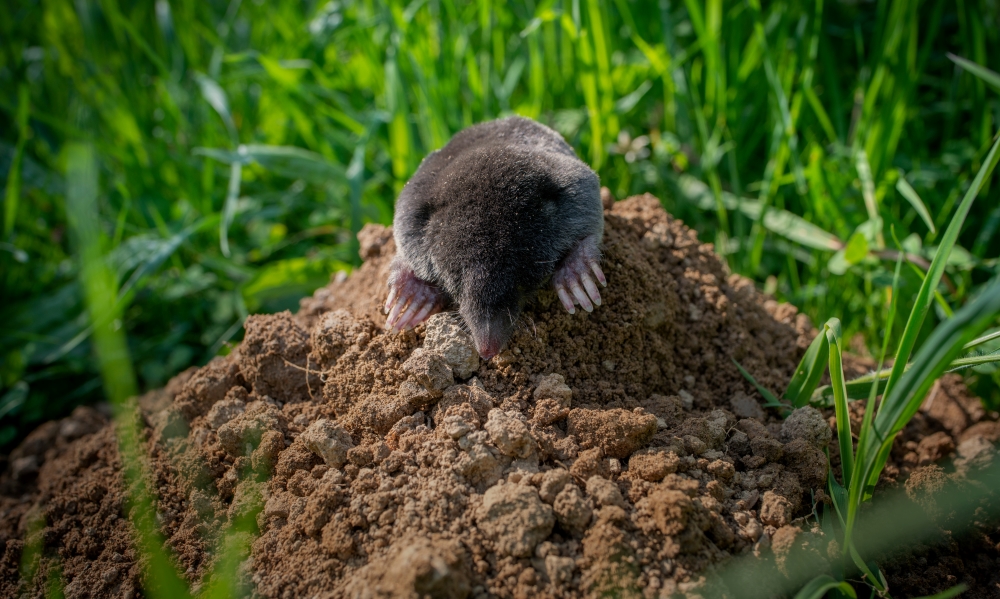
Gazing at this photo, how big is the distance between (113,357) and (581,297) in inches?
96.6

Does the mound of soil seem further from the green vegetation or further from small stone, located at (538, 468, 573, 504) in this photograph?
the green vegetation

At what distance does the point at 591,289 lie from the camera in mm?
1998

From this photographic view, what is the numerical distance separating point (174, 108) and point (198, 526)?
2.86 m

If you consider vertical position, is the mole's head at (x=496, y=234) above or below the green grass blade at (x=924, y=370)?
above

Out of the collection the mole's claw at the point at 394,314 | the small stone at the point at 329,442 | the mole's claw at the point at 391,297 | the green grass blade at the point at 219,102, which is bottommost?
the small stone at the point at 329,442

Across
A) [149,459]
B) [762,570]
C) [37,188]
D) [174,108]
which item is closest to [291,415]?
[149,459]

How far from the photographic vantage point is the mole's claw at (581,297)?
1.99 metres

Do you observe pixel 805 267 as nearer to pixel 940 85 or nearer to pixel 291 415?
pixel 940 85

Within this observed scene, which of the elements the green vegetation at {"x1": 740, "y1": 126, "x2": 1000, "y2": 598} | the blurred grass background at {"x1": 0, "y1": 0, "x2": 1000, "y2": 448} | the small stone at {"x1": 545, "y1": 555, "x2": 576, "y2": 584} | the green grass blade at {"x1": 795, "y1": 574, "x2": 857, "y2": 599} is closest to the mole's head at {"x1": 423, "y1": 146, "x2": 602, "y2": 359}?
the small stone at {"x1": 545, "y1": 555, "x2": 576, "y2": 584}

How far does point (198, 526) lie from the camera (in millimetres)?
1919

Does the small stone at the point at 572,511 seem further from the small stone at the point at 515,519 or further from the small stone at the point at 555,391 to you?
the small stone at the point at 555,391

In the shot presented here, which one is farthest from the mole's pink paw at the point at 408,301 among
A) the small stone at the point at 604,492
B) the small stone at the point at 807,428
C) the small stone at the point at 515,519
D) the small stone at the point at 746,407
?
the small stone at the point at 807,428

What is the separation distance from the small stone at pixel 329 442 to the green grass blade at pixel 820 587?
1242mm

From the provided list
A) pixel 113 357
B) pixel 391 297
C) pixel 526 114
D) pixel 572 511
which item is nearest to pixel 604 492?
pixel 572 511
